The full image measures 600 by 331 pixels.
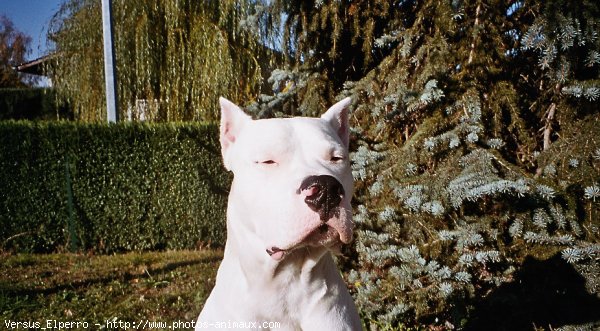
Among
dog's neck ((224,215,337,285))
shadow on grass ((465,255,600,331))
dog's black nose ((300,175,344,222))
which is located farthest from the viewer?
shadow on grass ((465,255,600,331))

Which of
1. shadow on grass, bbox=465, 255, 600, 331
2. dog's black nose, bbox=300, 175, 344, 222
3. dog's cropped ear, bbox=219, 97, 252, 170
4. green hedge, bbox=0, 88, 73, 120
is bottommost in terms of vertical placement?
shadow on grass, bbox=465, 255, 600, 331

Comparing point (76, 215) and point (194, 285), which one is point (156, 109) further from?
point (194, 285)

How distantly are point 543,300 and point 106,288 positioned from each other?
4.53 meters

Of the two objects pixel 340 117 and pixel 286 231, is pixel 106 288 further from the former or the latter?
pixel 286 231

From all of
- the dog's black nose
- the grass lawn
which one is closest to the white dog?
the dog's black nose

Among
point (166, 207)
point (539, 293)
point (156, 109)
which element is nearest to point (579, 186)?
point (539, 293)

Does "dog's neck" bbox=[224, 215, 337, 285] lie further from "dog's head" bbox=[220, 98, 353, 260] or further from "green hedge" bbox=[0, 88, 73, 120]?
"green hedge" bbox=[0, 88, 73, 120]

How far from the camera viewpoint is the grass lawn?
450 centimetres

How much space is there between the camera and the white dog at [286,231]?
172 centimetres

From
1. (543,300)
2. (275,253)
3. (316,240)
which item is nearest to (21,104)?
(543,300)

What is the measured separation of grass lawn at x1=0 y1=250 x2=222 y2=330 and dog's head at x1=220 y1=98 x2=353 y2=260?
9.38 ft

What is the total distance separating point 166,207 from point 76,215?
135cm

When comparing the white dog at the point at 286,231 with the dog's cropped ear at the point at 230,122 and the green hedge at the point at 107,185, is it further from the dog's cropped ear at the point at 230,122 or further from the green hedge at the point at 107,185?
the green hedge at the point at 107,185

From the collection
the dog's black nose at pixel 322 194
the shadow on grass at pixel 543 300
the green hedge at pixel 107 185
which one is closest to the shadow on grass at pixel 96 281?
the green hedge at pixel 107 185
